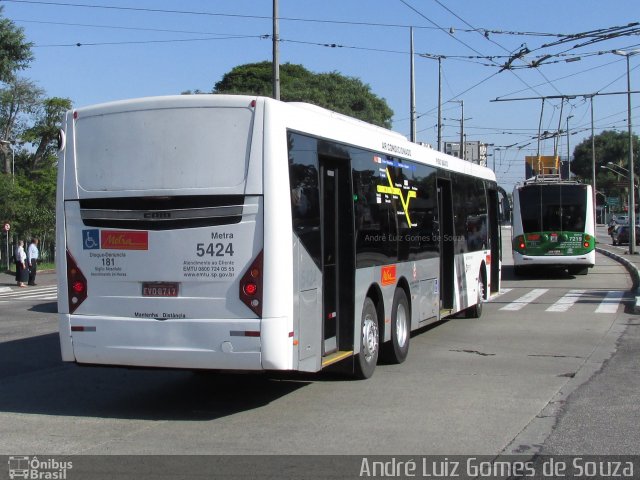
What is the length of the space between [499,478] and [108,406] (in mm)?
4560

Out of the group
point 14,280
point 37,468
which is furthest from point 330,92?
point 37,468

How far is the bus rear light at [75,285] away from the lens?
8445 mm

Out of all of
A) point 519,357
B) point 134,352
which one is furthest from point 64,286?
point 519,357

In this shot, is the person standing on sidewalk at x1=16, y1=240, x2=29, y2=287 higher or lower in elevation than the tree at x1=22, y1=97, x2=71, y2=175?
lower

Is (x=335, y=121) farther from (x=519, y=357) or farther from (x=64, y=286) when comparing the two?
(x=519, y=357)

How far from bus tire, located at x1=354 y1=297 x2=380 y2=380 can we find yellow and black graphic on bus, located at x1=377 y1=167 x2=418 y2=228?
4.97 feet

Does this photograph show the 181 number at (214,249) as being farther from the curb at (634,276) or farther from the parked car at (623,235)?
the parked car at (623,235)

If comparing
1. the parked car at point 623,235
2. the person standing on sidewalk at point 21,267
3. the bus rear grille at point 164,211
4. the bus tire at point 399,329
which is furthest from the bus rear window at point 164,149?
the parked car at point 623,235

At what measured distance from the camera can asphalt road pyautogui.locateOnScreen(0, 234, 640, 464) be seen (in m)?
7.32

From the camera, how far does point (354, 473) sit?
6.39 meters

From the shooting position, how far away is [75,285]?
27.9 ft

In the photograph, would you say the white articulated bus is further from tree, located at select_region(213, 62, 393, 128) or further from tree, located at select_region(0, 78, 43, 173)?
tree, located at select_region(0, 78, 43, 173)

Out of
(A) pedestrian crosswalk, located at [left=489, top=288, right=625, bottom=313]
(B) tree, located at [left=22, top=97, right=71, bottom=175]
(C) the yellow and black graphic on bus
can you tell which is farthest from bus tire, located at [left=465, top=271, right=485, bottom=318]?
(B) tree, located at [left=22, top=97, right=71, bottom=175]

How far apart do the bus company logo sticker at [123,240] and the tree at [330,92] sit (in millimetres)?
39895
